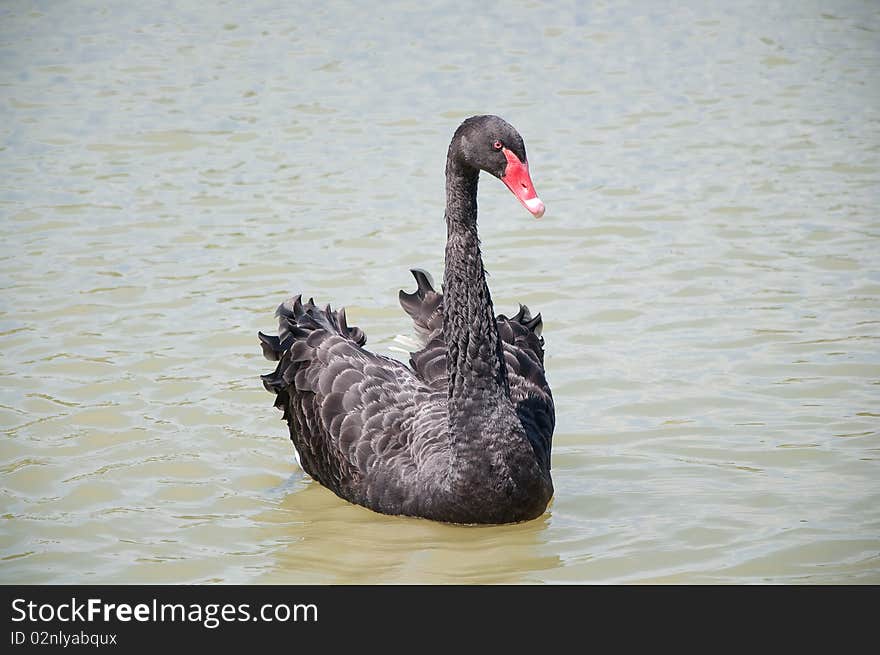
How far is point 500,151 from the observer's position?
18.7 ft

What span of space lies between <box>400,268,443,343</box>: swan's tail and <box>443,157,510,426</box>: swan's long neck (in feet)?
3.89

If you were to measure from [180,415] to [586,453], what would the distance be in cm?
236

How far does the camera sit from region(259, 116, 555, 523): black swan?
234 inches

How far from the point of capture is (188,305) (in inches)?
359

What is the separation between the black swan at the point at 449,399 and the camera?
593cm

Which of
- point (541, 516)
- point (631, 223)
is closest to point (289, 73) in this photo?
point (631, 223)

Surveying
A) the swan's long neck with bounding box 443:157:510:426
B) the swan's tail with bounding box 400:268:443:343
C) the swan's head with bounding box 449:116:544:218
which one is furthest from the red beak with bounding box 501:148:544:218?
the swan's tail with bounding box 400:268:443:343

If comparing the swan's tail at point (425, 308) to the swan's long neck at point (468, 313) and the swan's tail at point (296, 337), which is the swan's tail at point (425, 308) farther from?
the swan's long neck at point (468, 313)

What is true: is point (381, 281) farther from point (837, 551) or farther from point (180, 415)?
point (837, 551)

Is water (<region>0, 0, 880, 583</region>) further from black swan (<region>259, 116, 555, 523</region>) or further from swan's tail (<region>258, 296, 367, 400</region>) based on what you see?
swan's tail (<region>258, 296, 367, 400</region>)

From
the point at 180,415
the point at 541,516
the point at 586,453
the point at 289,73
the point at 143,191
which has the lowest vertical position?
the point at 541,516

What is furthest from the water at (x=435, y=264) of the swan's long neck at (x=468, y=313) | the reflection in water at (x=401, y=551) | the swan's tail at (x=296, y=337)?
the swan's long neck at (x=468, y=313)

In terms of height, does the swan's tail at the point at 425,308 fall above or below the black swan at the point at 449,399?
above

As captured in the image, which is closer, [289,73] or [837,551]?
[837,551]
